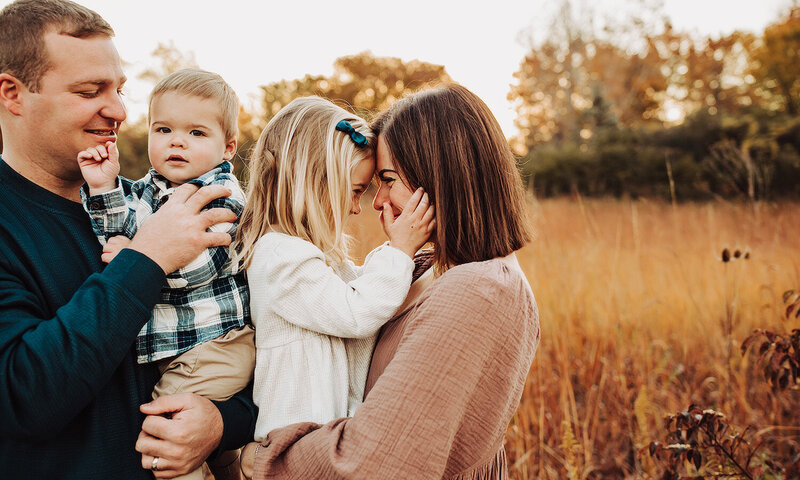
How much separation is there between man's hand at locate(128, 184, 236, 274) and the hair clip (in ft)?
1.36

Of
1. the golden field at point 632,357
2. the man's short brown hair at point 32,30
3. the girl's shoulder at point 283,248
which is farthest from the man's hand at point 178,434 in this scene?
the golden field at point 632,357

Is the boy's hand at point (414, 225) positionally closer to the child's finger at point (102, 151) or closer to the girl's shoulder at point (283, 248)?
the girl's shoulder at point (283, 248)

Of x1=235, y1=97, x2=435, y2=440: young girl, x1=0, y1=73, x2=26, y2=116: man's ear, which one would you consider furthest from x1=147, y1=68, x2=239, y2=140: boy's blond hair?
x1=0, y1=73, x2=26, y2=116: man's ear

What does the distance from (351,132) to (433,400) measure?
0.92 meters

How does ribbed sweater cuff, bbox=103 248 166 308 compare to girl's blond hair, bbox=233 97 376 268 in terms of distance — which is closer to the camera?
ribbed sweater cuff, bbox=103 248 166 308

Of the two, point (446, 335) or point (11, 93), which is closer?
point (446, 335)

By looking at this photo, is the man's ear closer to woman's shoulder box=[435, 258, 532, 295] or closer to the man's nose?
the man's nose

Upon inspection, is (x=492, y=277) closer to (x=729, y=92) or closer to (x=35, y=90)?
(x=35, y=90)

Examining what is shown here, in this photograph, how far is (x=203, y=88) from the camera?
1.79 meters

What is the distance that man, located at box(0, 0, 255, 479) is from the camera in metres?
1.19

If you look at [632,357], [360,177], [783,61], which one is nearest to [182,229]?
[360,177]

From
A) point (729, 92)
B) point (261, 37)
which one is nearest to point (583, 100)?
point (729, 92)

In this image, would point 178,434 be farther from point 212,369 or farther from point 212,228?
point 212,228

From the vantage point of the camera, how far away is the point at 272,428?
1532 mm
